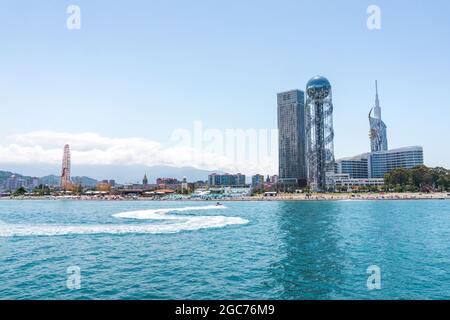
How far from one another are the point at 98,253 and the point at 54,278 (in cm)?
1041

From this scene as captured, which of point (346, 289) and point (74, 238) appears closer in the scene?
point (346, 289)

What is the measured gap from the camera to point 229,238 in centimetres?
5091

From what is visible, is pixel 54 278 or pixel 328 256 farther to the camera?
pixel 328 256

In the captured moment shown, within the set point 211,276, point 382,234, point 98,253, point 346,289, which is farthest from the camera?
point 382,234
